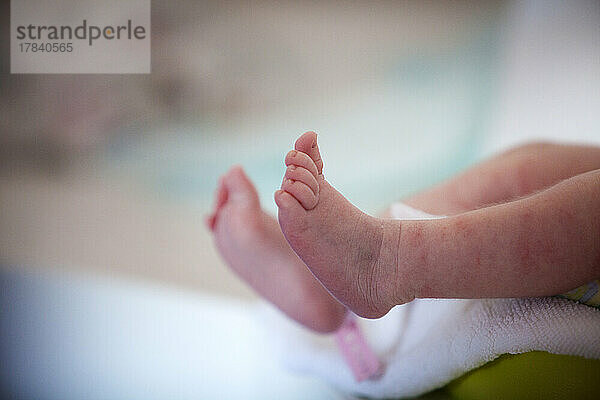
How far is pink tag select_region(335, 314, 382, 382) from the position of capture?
659mm

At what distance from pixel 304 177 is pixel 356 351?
0.29m

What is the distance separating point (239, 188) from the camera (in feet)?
2.51

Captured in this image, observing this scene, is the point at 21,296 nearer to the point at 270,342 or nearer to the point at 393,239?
the point at 270,342

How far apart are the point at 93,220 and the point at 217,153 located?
0.21 m

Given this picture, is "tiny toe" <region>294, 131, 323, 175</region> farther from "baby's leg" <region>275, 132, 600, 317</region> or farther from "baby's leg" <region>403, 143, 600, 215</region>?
"baby's leg" <region>403, 143, 600, 215</region>

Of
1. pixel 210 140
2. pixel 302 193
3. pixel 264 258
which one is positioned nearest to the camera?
pixel 302 193

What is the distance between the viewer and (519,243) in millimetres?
456

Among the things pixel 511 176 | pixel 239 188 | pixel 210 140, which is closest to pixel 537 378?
pixel 511 176

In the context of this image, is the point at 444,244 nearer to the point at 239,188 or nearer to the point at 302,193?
the point at 302,193

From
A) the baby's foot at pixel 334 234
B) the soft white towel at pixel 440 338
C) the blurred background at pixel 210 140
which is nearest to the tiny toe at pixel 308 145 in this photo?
the baby's foot at pixel 334 234

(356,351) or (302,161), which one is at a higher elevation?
(302,161)

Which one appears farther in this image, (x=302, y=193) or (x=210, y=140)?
(x=210, y=140)

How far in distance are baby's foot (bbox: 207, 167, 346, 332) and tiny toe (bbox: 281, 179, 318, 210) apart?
0.21m

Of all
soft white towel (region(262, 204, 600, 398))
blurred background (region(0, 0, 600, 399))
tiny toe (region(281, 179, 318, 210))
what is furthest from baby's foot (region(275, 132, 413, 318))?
blurred background (region(0, 0, 600, 399))
